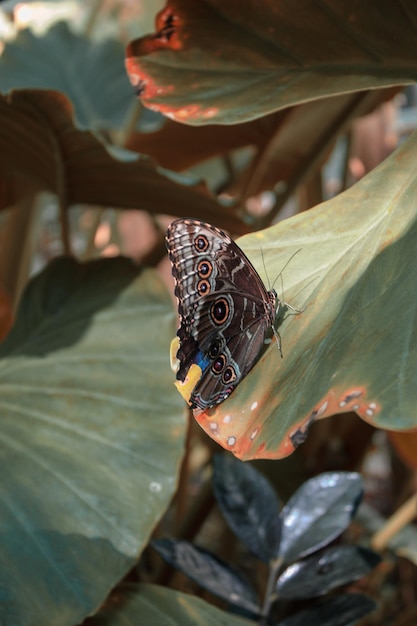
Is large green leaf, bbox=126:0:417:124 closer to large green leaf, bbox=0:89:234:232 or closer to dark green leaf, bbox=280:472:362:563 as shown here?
large green leaf, bbox=0:89:234:232

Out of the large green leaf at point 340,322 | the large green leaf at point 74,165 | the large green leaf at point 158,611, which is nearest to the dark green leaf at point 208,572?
the large green leaf at point 158,611

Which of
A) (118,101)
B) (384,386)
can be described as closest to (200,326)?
(384,386)

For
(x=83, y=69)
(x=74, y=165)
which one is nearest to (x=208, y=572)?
(x=74, y=165)

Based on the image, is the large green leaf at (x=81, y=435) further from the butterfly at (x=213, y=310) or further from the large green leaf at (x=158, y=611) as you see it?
the butterfly at (x=213, y=310)

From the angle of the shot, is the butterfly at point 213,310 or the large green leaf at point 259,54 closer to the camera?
the butterfly at point 213,310

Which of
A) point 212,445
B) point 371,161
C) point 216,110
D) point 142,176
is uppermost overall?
point 216,110

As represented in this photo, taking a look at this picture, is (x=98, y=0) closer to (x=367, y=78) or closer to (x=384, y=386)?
(x=367, y=78)

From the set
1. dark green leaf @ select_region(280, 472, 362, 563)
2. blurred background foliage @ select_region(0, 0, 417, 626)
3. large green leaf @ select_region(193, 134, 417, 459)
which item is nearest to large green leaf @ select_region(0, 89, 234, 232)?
blurred background foliage @ select_region(0, 0, 417, 626)
